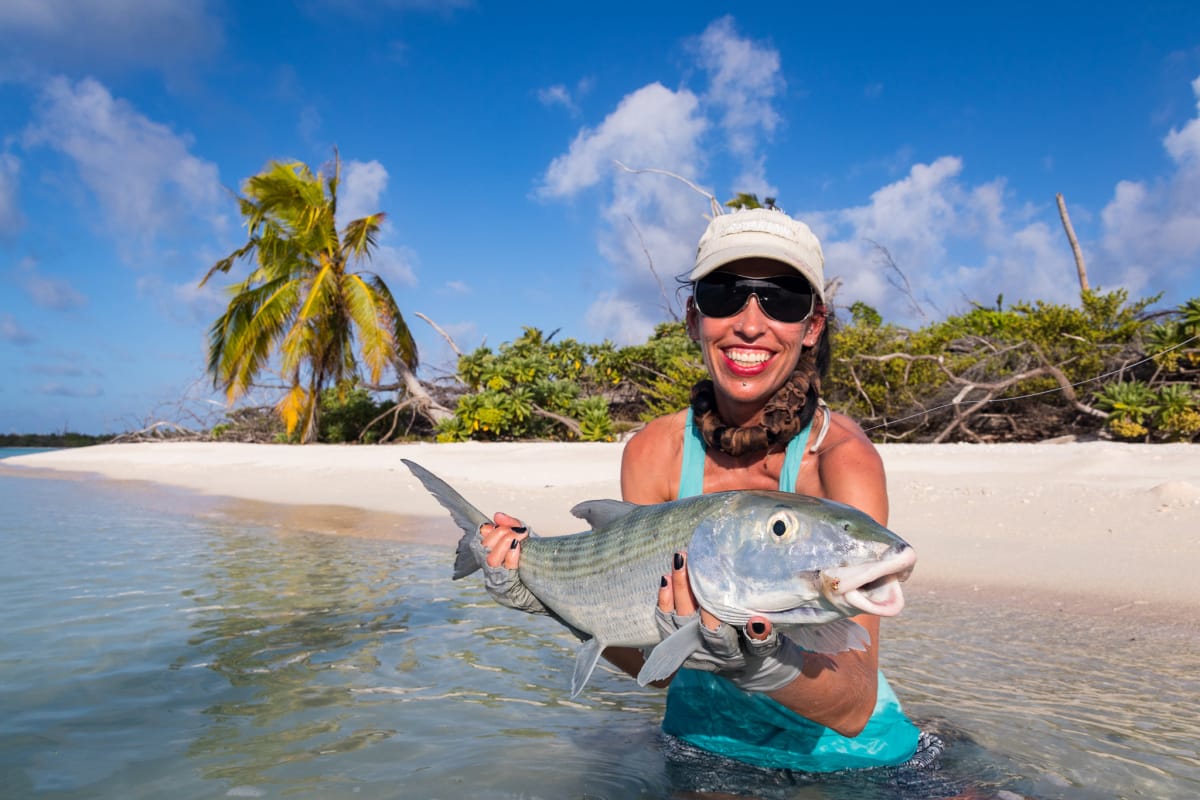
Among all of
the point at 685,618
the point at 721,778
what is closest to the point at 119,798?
the point at 721,778

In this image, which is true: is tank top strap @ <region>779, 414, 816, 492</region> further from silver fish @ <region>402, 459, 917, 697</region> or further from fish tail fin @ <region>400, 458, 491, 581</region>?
fish tail fin @ <region>400, 458, 491, 581</region>

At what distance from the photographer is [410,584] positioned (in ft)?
22.7

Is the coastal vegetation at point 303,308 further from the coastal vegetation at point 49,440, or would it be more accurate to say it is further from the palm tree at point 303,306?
the coastal vegetation at point 49,440

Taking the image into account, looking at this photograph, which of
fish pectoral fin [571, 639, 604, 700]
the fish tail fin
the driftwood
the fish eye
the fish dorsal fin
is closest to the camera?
the fish eye

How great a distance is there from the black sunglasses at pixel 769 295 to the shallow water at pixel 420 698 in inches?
67.6

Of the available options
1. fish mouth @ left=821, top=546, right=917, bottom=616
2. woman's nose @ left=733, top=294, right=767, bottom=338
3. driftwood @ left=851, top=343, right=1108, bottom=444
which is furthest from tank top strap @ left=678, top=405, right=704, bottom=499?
driftwood @ left=851, top=343, right=1108, bottom=444

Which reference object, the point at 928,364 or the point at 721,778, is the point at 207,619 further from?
the point at 928,364

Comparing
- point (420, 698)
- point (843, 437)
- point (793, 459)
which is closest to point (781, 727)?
point (793, 459)

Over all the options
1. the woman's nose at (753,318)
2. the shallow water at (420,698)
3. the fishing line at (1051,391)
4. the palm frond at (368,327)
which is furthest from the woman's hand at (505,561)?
the palm frond at (368,327)

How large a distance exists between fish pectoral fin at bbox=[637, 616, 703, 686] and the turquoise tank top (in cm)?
104

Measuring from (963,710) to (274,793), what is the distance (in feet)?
10.1

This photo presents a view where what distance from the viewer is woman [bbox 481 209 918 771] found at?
2758 millimetres

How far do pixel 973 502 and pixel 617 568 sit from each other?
287 inches

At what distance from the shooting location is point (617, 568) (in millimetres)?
2303
